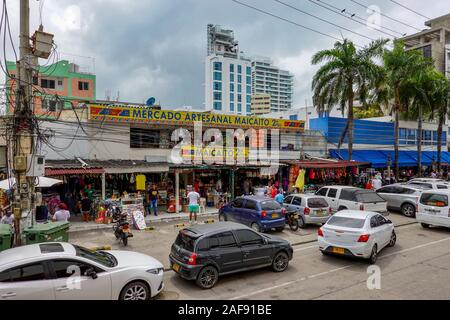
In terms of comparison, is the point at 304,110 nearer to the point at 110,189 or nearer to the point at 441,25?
the point at 110,189

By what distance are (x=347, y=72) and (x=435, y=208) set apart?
13.8m

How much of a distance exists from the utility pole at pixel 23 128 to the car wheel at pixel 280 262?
769 cm

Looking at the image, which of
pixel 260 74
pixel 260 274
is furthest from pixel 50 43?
pixel 260 74

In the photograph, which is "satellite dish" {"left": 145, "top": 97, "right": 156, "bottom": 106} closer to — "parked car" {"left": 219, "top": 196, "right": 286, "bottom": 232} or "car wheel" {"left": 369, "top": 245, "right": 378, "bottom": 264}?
"parked car" {"left": 219, "top": 196, "right": 286, "bottom": 232}

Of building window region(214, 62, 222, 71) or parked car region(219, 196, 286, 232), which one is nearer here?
parked car region(219, 196, 286, 232)

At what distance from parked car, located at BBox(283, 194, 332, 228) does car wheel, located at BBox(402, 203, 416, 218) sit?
235 inches

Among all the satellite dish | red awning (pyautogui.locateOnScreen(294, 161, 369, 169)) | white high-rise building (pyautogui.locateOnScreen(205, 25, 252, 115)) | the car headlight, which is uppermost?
white high-rise building (pyautogui.locateOnScreen(205, 25, 252, 115))

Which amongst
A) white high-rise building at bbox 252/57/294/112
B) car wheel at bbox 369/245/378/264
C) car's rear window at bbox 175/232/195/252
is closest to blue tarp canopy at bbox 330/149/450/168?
car wheel at bbox 369/245/378/264

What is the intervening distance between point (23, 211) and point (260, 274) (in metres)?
7.43

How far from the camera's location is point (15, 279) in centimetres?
642

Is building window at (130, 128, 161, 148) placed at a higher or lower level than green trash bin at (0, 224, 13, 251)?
higher

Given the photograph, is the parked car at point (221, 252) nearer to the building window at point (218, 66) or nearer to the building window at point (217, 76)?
the building window at point (217, 76)

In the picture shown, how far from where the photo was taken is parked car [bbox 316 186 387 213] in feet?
53.3

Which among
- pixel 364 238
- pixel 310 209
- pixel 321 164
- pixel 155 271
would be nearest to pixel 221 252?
pixel 155 271
